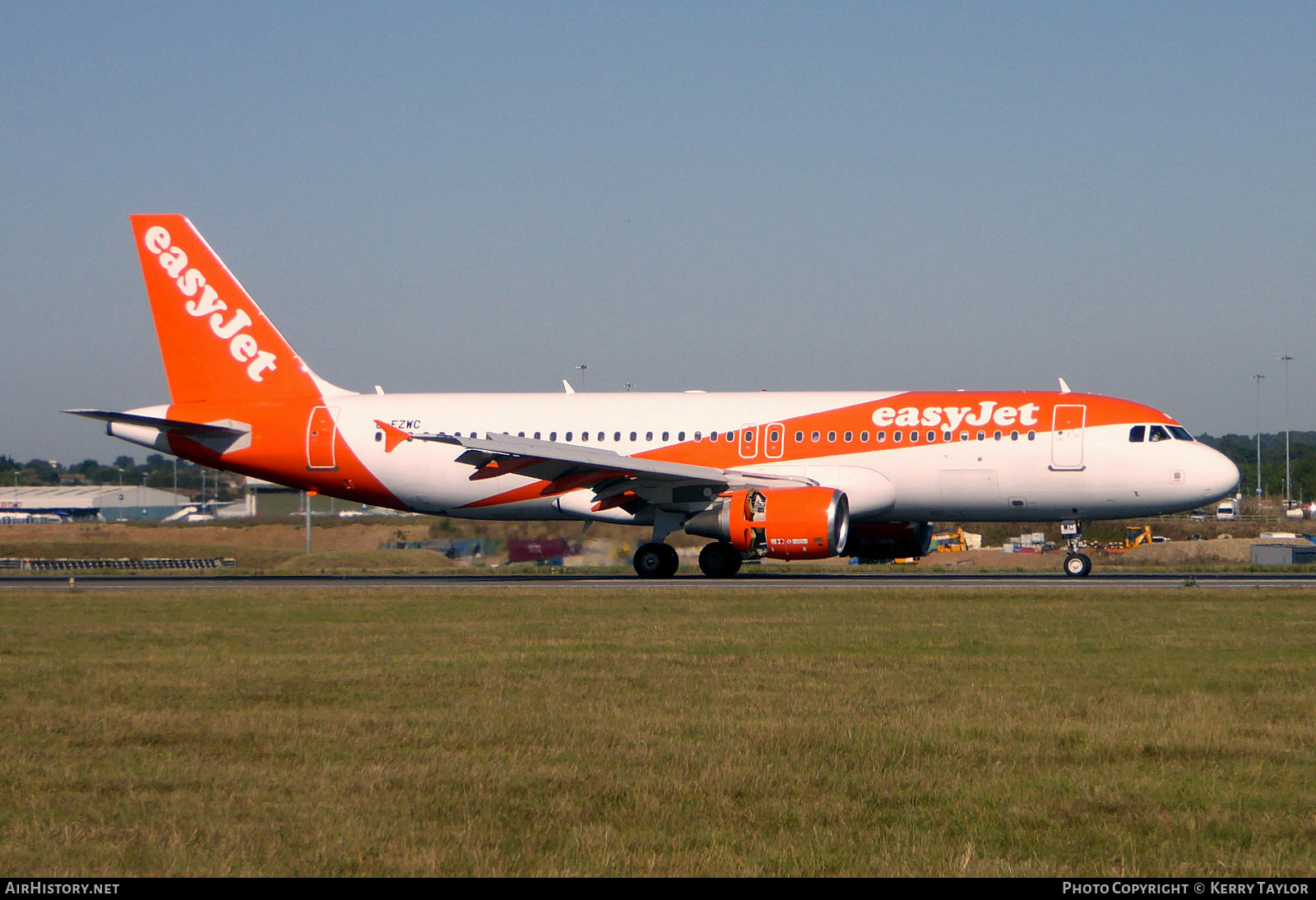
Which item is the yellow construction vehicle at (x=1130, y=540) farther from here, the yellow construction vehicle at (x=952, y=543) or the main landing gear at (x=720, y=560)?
the main landing gear at (x=720, y=560)

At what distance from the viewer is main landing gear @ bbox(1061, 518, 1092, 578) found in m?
27.9

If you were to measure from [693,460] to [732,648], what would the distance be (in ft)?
47.5

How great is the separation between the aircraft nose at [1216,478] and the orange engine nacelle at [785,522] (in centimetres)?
757

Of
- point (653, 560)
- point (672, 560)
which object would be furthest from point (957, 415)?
point (653, 560)

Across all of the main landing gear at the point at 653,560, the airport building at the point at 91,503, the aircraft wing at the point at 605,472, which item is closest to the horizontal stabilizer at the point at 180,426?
the aircraft wing at the point at 605,472

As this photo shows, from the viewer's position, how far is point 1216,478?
26.7 m

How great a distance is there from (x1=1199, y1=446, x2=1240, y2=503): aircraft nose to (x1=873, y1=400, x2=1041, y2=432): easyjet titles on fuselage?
11.8 ft

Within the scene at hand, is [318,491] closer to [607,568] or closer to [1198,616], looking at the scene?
[607,568]

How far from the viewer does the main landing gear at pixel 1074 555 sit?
27.9 metres

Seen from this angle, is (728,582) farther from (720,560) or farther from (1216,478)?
(1216,478)
